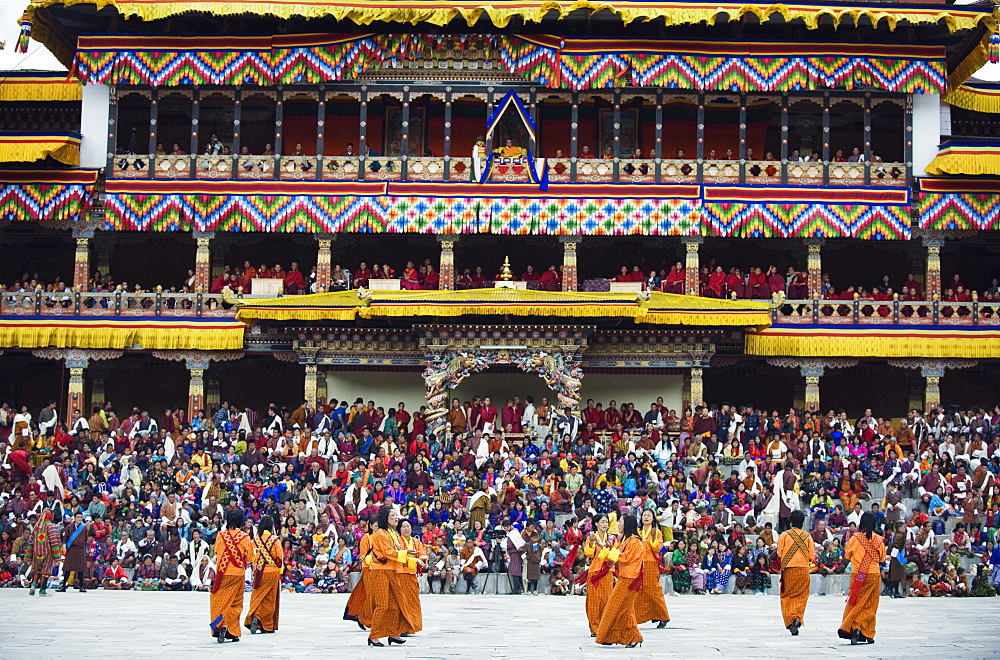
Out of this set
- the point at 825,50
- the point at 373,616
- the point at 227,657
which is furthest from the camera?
the point at 825,50

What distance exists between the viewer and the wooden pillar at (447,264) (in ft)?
121

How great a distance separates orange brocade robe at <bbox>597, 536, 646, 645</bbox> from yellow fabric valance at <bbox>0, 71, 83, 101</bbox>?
25447mm

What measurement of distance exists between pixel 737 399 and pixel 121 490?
1637 centimetres

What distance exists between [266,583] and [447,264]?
19.3 meters

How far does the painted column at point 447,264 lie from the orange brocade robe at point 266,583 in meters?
18.8

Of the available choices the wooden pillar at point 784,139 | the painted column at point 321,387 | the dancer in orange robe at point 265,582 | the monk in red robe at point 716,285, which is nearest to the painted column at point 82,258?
the painted column at point 321,387

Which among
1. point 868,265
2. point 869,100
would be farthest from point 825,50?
point 868,265

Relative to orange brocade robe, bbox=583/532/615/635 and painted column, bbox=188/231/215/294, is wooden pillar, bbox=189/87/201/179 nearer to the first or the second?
painted column, bbox=188/231/215/294

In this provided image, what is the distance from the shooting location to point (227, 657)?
638 inches

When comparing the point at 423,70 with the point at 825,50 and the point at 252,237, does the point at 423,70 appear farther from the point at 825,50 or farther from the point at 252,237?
the point at 825,50

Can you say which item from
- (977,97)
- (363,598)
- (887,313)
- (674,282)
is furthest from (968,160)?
(363,598)

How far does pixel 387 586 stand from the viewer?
1789 centimetres

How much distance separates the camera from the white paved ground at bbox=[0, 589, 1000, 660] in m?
16.8

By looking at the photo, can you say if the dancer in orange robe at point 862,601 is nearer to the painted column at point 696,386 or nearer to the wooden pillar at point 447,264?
the painted column at point 696,386
